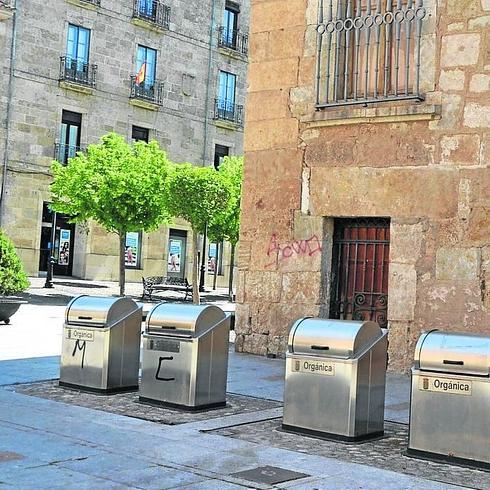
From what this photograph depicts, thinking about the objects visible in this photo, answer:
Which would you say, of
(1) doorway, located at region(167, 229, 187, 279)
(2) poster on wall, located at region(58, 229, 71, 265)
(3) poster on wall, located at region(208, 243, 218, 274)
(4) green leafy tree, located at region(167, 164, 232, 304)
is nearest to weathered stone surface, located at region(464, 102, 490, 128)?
(4) green leafy tree, located at region(167, 164, 232, 304)

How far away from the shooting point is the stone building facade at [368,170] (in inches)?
Answer: 419

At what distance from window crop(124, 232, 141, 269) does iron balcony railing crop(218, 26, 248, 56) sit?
1012cm

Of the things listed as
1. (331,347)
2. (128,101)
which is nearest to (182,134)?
(128,101)

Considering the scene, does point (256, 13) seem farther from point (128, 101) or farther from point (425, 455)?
point (128, 101)

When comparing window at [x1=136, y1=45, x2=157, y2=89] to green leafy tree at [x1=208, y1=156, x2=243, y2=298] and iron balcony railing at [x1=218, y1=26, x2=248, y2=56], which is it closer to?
iron balcony railing at [x1=218, y1=26, x2=248, y2=56]

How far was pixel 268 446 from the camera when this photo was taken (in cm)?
657

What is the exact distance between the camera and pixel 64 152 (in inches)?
1288

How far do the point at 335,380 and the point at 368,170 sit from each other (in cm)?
513

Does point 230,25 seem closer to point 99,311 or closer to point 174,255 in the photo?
point 174,255

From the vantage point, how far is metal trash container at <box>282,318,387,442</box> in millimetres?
6781

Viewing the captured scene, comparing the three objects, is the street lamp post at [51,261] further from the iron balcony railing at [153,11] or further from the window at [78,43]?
the iron balcony railing at [153,11]

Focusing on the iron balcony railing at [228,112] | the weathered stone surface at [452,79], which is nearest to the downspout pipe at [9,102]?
the iron balcony railing at [228,112]

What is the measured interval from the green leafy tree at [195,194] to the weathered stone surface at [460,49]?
1623 centimetres

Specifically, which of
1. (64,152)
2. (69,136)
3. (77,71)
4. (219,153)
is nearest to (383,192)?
(64,152)
